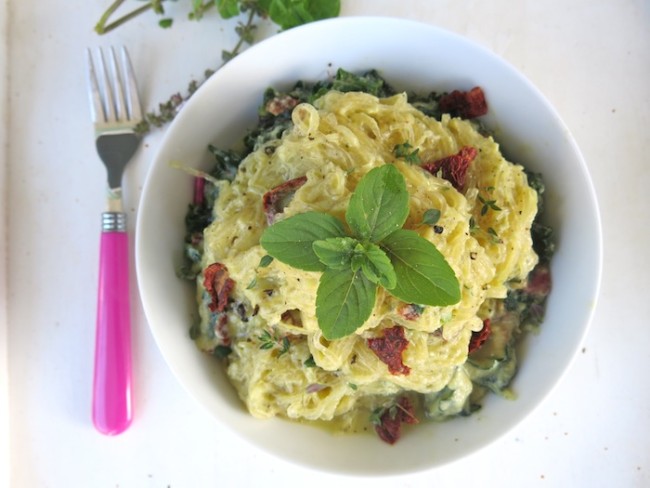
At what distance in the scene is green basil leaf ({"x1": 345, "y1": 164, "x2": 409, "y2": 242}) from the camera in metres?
2.23

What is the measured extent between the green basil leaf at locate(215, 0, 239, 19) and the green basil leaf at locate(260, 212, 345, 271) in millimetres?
1575

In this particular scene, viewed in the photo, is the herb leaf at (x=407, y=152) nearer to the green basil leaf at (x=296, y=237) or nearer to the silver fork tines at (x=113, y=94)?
the green basil leaf at (x=296, y=237)

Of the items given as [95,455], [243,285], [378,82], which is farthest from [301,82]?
[95,455]

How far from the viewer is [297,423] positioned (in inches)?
118

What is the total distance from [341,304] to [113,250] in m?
1.64

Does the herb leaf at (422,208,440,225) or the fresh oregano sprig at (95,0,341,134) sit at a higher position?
the fresh oregano sprig at (95,0,341,134)

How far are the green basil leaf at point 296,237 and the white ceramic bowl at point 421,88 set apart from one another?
84 cm

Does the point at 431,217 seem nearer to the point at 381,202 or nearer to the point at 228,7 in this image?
the point at 381,202

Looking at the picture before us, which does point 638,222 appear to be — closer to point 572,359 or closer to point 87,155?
point 572,359

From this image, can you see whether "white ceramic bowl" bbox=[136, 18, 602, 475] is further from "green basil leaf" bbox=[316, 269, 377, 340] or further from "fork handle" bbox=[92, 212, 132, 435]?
"green basil leaf" bbox=[316, 269, 377, 340]

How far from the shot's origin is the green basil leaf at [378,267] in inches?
87.3

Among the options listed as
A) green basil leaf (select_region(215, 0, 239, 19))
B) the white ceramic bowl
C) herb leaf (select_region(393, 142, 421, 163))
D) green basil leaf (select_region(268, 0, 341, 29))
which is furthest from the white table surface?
herb leaf (select_region(393, 142, 421, 163))

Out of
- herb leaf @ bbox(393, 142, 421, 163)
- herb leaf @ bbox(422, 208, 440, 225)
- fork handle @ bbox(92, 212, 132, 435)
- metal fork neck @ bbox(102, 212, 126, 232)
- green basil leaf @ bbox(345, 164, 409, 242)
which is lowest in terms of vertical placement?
fork handle @ bbox(92, 212, 132, 435)

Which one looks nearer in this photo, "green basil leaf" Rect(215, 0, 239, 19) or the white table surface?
"green basil leaf" Rect(215, 0, 239, 19)
